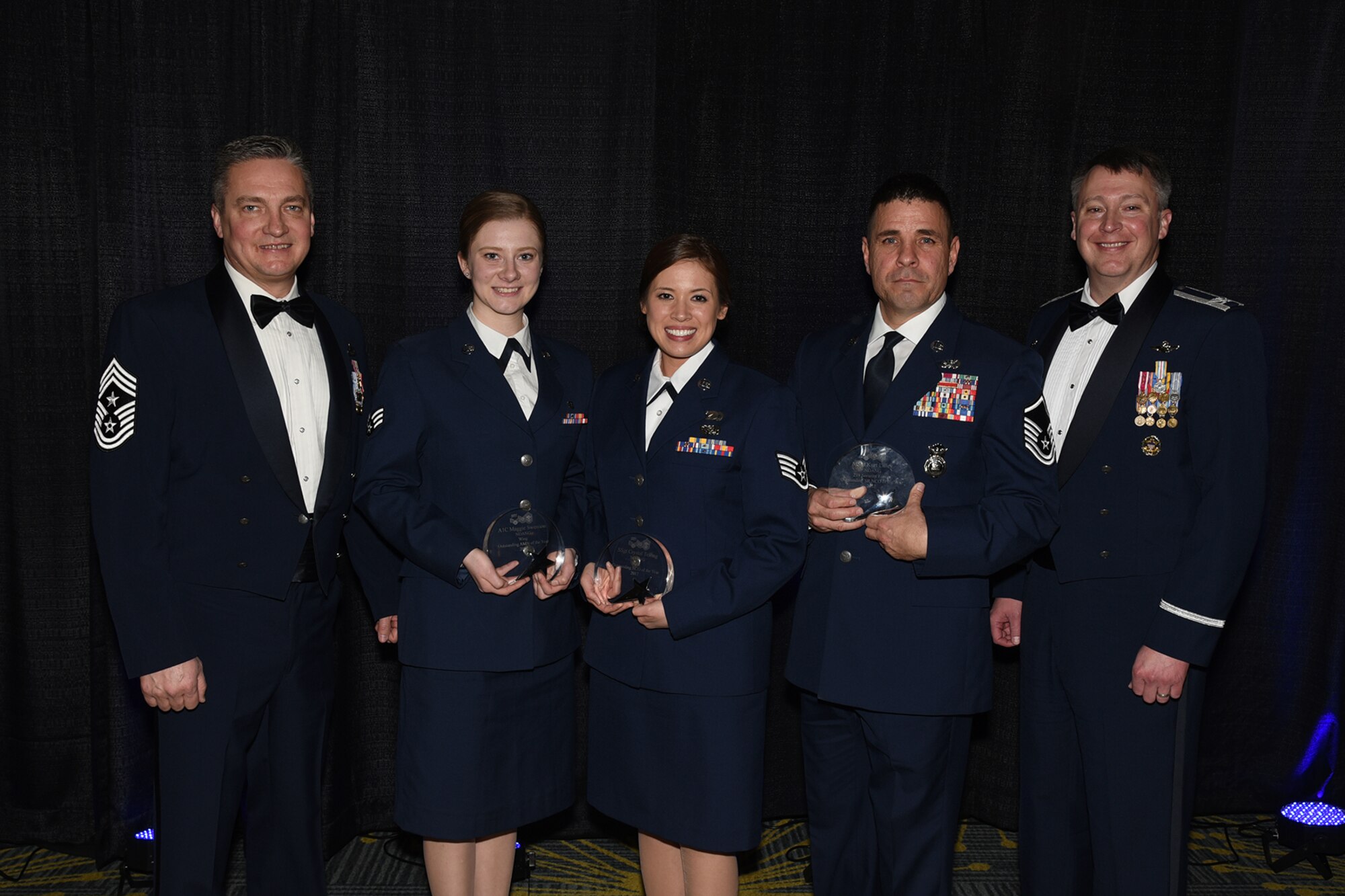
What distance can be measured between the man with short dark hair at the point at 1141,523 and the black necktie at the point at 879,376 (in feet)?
1.67

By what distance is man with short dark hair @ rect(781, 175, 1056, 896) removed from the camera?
2459mm

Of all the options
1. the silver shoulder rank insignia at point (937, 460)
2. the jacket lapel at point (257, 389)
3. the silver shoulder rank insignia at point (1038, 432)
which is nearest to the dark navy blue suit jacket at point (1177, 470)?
the silver shoulder rank insignia at point (1038, 432)

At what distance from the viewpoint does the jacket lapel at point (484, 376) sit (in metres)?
2.58

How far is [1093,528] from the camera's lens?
266cm

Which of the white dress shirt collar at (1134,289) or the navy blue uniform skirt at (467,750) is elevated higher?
the white dress shirt collar at (1134,289)

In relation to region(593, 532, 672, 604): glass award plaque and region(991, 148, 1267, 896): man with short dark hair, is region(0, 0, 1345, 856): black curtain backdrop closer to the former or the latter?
region(991, 148, 1267, 896): man with short dark hair

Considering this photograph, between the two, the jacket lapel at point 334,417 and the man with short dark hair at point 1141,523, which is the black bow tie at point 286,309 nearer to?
the jacket lapel at point 334,417

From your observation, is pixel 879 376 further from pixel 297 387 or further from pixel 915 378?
pixel 297 387

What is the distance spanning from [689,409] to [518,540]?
52cm

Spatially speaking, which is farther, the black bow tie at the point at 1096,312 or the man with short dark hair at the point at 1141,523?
the black bow tie at the point at 1096,312

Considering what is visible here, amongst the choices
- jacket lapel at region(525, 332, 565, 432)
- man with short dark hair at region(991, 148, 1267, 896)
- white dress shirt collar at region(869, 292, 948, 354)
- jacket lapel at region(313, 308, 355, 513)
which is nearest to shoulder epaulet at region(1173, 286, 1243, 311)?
man with short dark hair at region(991, 148, 1267, 896)

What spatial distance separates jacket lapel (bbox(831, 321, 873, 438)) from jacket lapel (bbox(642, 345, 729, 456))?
0.34 meters

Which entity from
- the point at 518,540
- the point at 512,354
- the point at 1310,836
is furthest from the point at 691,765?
the point at 1310,836

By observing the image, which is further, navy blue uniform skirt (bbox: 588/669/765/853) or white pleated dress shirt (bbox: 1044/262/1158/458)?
white pleated dress shirt (bbox: 1044/262/1158/458)
